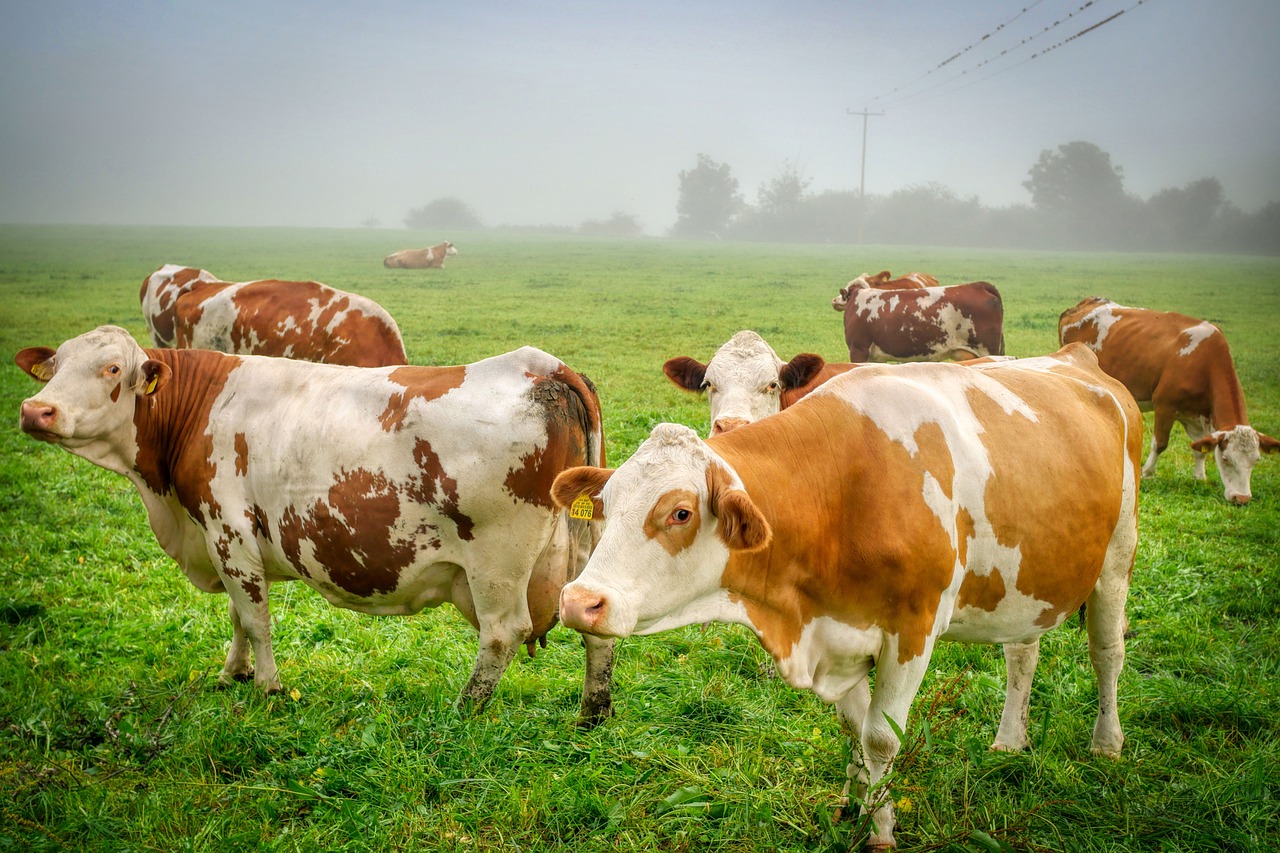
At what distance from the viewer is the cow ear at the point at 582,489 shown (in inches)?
112

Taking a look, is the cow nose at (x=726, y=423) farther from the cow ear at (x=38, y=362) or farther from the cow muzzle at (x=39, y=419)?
the cow ear at (x=38, y=362)

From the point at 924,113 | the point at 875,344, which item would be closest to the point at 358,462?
the point at 875,344

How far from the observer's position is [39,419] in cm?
422

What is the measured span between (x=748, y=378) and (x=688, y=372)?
506 millimetres

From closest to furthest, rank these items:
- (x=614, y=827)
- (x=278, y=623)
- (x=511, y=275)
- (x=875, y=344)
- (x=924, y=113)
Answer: (x=614, y=827) < (x=278, y=623) < (x=875, y=344) < (x=511, y=275) < (x=924, y=113)

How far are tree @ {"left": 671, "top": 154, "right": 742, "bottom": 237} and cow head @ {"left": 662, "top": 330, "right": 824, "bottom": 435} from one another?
85.1m

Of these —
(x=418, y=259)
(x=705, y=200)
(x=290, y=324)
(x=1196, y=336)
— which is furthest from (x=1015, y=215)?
(x=290, y=324)

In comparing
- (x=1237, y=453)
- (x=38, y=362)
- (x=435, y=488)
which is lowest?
(x=1237, y=453)

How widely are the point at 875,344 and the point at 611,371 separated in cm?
495

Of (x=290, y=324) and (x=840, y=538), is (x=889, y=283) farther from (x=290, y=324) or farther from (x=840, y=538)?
(x=840, y=538)

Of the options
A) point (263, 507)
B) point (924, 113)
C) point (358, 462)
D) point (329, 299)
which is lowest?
point (263, 507)

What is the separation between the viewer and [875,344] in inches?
587

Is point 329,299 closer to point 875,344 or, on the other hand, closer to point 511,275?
point 875,344

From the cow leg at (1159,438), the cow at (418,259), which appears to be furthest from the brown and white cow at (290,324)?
the cow at (418,259)
